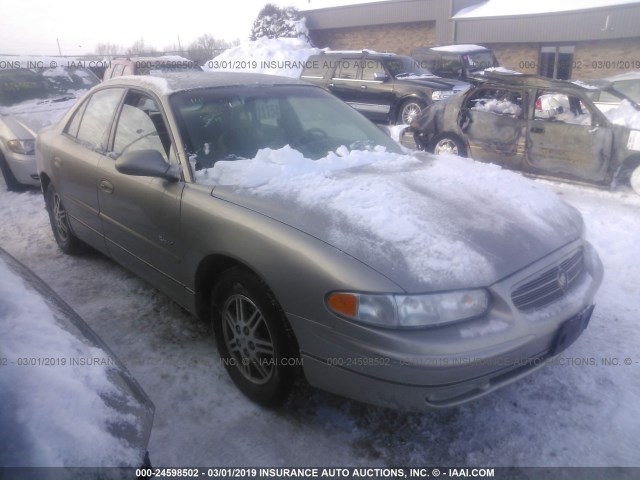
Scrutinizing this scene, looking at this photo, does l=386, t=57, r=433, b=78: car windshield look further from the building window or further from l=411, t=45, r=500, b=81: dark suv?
the building window

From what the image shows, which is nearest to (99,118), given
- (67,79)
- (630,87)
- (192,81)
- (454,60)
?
(192,81)

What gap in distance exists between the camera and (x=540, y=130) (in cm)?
630

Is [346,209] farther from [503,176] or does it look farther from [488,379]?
[503,176]

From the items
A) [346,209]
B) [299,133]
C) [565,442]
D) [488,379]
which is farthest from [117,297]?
[565,442]

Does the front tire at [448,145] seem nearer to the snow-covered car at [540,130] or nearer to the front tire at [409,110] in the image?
the snow-covered car at [540,130]

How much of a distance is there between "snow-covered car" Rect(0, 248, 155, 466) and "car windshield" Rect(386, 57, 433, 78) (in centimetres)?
1039

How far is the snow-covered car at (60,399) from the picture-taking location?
1.21 meters

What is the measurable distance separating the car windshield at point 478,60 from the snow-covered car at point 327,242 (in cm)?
1131

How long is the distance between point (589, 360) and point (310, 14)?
84.1ft

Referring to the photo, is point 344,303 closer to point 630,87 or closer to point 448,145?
point 448,145

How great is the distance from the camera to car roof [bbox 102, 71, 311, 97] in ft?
10.2

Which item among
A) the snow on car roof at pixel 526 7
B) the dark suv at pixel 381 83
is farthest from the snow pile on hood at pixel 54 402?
the snow on car roof at pixel 526 7

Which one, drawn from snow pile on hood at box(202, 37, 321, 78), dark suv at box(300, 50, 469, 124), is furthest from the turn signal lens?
snow pile on hood at box(202, 37, 321, 78)

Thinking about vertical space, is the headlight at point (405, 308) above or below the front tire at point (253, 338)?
above
